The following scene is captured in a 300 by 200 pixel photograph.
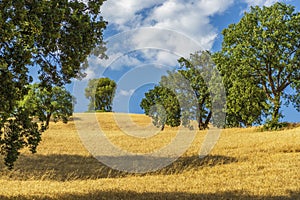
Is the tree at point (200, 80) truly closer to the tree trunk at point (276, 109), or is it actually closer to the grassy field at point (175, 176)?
the tree trunk at point (276, 109)

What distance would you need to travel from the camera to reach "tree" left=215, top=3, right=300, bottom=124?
145 feet

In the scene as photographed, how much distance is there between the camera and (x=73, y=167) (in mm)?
24094

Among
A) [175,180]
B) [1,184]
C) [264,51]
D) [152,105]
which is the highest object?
[264,51]

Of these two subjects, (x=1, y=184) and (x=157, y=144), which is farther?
(x=157, y=144)

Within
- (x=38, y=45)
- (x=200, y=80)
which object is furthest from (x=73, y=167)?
(x=200, y=80)

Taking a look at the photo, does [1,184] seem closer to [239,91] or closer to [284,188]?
[284,188]

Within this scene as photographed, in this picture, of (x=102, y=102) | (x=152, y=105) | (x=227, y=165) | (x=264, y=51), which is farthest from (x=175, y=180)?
(x=102, y=102)

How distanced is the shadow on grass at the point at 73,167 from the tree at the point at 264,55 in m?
22.0

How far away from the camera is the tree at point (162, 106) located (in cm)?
6481

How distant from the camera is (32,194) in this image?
49.4 ft

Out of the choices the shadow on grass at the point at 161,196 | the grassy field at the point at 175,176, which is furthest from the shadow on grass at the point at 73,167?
the shadow on grass at the point at 161,196

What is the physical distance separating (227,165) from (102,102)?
87458mm

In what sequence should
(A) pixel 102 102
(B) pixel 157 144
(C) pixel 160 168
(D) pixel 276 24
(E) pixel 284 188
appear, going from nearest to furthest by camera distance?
(E) pixel 284 188 < (C) pixel 160 168 < (B) pixel 157 144 < (D) pixel 276 24 < (A) pixel 102 102

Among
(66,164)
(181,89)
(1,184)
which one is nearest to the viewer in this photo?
(1,184)
